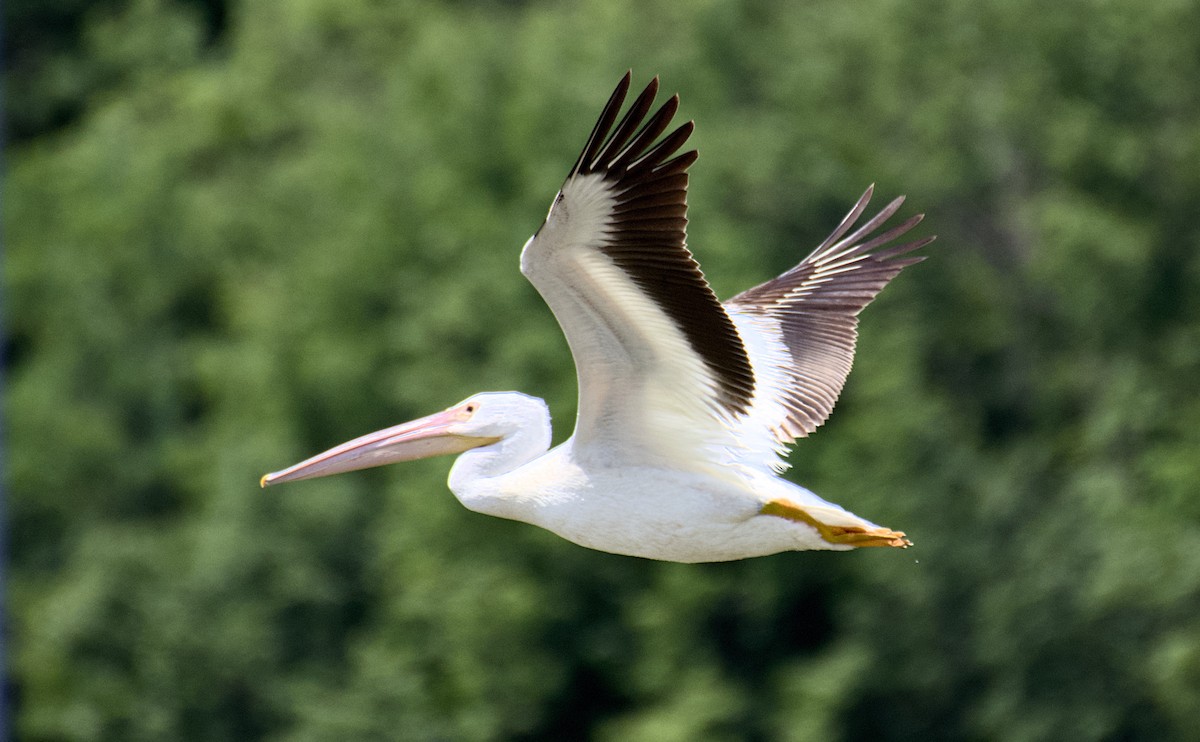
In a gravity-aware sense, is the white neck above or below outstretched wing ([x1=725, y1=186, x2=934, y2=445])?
below

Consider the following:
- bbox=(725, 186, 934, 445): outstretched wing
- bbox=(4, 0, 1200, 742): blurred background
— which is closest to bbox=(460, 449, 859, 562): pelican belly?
bbox=(725, 186, 934, 445): outstretched wing

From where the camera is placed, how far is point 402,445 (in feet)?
24.6

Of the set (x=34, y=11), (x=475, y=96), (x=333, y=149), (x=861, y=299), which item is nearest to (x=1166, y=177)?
(x=475, y=96)

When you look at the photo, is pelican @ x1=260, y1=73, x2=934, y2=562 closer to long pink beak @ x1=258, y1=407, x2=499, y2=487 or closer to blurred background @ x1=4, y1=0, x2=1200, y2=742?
long pink beak @ x1=258, y1=407, x2=499, y2=487

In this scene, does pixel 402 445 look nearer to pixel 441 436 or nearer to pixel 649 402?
pixel 441 436

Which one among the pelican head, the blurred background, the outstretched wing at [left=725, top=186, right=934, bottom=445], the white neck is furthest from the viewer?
the blurred background

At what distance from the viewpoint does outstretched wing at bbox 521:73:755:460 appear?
20.3 ft

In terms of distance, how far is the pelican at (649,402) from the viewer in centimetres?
621

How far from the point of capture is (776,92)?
78.5ft

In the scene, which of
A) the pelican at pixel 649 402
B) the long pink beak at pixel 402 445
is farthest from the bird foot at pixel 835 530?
the long pink beak at pixel 402 445

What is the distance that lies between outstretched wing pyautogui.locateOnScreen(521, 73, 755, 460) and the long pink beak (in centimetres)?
68

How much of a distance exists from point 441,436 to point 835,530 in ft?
4.71

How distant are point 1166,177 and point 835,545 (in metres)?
15.1

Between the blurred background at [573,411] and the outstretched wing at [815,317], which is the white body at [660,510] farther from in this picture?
the blurred background at [573,411]
